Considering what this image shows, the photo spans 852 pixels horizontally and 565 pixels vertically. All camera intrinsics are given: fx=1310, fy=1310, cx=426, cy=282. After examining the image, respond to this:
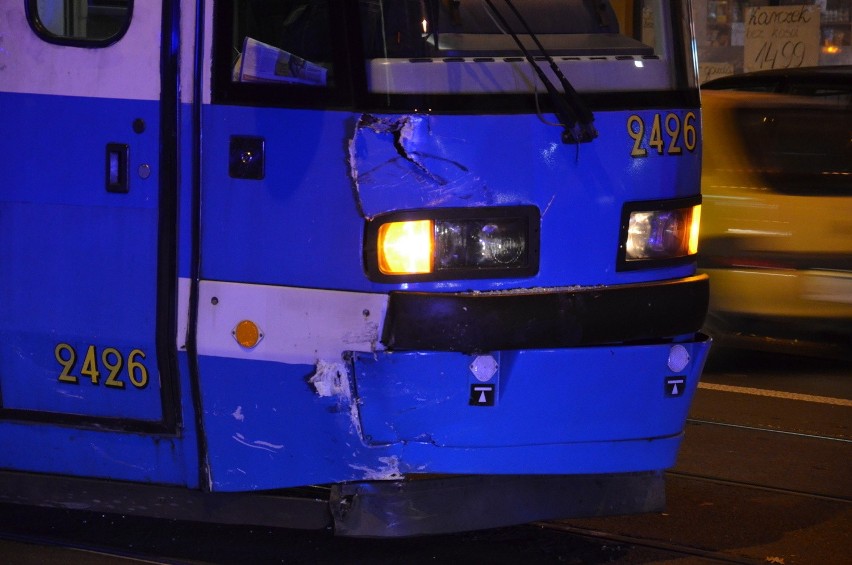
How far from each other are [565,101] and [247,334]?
46.4 inches

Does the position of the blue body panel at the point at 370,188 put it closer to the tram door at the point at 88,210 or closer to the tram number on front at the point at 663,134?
the tram number on front at the point at 663,134

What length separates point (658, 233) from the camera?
4.18 m

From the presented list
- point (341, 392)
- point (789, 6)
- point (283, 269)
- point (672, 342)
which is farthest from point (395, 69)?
point (789, 6)

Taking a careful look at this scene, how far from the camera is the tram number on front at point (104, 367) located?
408 centimetres

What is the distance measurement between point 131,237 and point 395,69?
3.20ft

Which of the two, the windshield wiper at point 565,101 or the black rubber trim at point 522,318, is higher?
the windshield wiper at point 565,101

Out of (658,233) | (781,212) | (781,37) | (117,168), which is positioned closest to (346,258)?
(117,168)

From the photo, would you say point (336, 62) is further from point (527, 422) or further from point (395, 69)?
point (527, 422)

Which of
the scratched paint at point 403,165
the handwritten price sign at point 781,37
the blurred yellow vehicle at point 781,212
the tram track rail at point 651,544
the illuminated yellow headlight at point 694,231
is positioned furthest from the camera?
the handwritten price sign at point 781,37

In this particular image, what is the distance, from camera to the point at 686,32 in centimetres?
436

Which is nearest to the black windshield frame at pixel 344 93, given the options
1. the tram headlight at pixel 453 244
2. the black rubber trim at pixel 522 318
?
the tram headlight at pixel 453 244

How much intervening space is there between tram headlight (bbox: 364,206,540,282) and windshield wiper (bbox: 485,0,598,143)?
271 millimetres

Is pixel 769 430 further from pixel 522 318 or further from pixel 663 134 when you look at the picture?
pixel 522 318

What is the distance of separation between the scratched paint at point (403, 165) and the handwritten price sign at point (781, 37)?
30.8 feet
